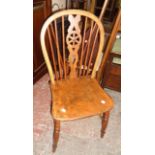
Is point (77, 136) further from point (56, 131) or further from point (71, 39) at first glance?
point (71, 39)

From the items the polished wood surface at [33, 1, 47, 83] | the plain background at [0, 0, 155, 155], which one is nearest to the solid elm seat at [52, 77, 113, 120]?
the plain background at [0, 0, 155, 155]

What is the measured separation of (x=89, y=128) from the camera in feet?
5.53

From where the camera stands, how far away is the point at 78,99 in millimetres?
1348

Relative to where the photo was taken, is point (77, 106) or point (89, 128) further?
point (89, 128)

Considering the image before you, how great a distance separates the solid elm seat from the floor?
39cm

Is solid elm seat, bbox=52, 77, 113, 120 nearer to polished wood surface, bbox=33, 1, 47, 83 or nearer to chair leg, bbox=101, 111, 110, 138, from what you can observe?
chair leg, bbox=101, 111, 110, 138

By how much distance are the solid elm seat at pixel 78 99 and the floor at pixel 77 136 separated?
39cm
